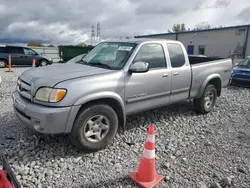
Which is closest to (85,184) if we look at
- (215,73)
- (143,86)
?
(143,86)

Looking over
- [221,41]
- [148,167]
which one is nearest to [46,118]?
[148,167]

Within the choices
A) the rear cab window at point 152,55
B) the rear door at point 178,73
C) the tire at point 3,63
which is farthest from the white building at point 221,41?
the tire at point 3,63

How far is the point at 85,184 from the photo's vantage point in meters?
2.61

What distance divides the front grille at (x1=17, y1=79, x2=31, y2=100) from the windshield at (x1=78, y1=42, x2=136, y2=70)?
4.04 feet

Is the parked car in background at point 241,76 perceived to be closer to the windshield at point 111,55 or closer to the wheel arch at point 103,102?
the windshield at point 111,55

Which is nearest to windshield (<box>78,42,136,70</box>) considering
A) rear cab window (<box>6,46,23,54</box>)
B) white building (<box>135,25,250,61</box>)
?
rear cab window (<box>6,46,23,54</box>)

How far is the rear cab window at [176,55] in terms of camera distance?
434cm

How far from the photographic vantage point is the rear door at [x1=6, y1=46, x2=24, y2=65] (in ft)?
53.4

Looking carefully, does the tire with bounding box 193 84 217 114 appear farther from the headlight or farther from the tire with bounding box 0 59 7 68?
the tire with bounding box 0 59 7 68

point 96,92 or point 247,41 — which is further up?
point 247,41

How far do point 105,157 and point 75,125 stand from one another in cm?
71

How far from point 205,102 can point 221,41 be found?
2376 centimetres

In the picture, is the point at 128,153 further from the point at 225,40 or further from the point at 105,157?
the point at 225,40

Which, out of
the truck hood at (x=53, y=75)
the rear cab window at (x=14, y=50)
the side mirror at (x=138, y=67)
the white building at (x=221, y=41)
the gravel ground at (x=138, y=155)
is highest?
the white building at (x=221, y=41)
